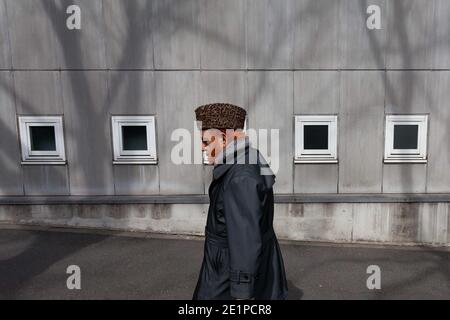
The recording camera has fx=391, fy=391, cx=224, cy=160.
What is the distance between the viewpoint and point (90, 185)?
6.36 metres

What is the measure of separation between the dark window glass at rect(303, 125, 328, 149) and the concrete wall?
23 centimetres

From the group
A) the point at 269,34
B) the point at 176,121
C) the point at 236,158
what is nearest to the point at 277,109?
the point at 269,34

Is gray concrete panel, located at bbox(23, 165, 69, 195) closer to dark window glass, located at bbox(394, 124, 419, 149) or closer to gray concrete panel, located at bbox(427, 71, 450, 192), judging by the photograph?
dark window glass, located at bbox(394, 124, 419, 149)

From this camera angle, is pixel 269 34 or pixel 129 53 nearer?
pixel 269 34

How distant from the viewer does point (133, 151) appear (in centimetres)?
626

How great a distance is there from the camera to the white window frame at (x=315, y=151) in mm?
6098

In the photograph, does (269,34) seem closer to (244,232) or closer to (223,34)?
(223,34)

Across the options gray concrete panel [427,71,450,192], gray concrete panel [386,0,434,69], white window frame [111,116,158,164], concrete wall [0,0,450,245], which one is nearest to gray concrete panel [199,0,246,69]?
concrete wall [0,0,450,245]

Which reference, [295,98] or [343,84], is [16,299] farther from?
[343,84]

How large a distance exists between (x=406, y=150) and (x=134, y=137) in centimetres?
430

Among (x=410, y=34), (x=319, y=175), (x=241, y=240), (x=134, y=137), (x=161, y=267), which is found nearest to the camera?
(x=241, y=240)

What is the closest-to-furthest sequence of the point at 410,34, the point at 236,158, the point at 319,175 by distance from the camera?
the point at 236,158 → the point at 410,34 → the point at 319,175

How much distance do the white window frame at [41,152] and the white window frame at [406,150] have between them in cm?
516

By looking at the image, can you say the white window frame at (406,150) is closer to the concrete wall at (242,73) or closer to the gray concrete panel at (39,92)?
the concrete wall at (242,73)
